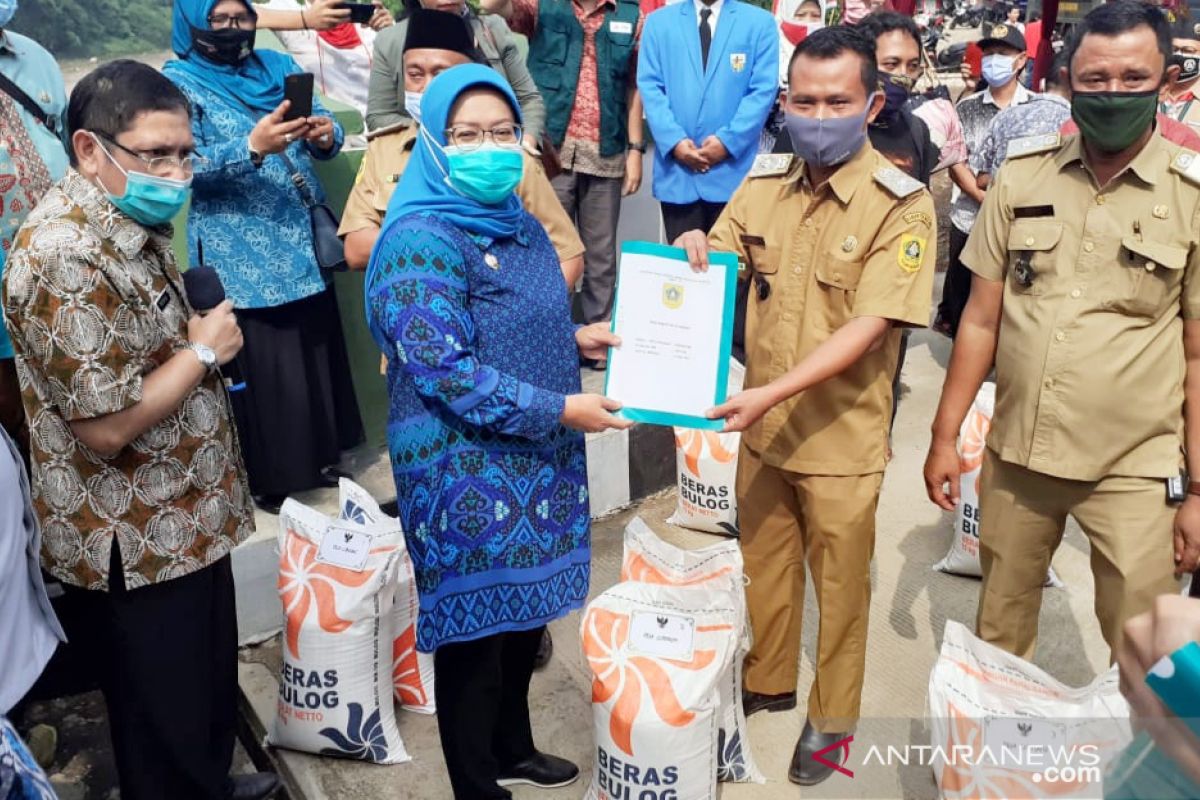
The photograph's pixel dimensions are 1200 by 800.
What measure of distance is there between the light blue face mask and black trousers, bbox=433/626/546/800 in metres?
1.00

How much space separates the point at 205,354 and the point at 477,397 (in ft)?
2.03

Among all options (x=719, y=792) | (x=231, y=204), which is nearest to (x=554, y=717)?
(x=719, y=792)

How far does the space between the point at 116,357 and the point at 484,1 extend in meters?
2.84

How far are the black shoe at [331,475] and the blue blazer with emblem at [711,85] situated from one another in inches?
76.2

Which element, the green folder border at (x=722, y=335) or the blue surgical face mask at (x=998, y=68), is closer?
the green folder border at (x=722, y=335)

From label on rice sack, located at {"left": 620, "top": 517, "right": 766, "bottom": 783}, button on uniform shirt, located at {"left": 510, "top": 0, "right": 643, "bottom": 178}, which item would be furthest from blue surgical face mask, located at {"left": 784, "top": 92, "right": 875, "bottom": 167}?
button on uniform shirt, located at {"left": 510, "top": 0, "right": 643, "bottom": 178}

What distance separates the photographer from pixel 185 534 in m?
2.21

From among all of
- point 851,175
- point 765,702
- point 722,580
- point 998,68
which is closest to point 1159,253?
point 851,175

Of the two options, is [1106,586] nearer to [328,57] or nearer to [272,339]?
[272,339]

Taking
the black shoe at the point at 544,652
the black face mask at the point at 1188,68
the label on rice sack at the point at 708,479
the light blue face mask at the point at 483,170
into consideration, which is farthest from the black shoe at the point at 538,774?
the black face mask at the point at 1188,68

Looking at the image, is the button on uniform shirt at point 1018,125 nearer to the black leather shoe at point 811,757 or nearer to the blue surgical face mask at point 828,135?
the blue surgical face mask at point 828,135

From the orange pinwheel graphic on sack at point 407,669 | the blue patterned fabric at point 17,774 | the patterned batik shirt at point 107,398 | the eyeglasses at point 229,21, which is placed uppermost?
→ the eyeglasses at point 229,21

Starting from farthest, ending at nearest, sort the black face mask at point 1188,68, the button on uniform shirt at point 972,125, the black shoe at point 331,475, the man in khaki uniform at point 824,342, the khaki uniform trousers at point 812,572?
the button on uniform shirt at point 972,125 → the black face mask at point 1188,68 → the black shoe at point 331,475 → the khaki uniform trousers at point 812,572 → the man in khaki uniform at point 824,342

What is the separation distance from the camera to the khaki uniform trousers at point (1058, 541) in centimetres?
230
